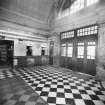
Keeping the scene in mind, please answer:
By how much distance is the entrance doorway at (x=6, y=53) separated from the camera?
20.5 feet

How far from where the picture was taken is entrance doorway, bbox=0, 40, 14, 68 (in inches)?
245

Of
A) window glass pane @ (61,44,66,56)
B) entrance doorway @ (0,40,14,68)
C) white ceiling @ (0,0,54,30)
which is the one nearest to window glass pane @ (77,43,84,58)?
window glass pane @ (61,44,66,56)

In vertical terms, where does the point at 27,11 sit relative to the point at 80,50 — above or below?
above

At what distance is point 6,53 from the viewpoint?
658 centimetres

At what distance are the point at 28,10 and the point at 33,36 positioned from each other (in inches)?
88.1

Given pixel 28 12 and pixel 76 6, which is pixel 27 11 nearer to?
pixel 28 12

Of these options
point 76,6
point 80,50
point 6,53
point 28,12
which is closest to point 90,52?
point 80,50

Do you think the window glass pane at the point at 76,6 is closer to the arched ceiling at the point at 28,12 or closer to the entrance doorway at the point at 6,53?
the arched ceiling at the point at 28,12

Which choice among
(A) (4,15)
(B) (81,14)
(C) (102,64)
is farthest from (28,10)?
(C) (102,64)

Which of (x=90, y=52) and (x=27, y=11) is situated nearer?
(x=90, y=52)

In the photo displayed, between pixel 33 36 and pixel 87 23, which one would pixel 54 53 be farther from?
pixel 87 23

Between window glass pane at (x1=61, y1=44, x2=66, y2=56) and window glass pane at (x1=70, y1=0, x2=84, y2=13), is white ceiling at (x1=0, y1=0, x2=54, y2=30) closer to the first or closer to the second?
window glass pane at (x1=70, y1=0, x2=84, y2=13)

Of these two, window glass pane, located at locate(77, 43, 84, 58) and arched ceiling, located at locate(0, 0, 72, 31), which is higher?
arched ceiling, located at locate(0, 0, 72, 31)

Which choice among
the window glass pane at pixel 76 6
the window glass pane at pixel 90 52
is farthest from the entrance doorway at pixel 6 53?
the window glass pane at pixel 90 52
